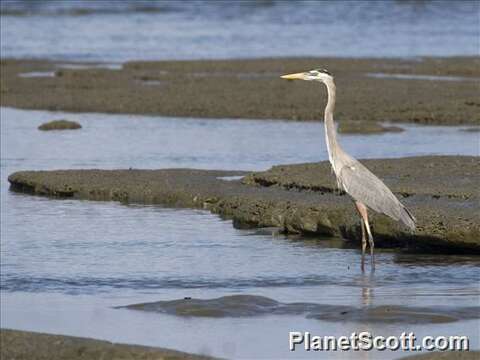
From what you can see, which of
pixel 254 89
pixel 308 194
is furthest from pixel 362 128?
pixel 308 194

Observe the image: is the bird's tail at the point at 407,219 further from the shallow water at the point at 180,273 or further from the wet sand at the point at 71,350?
the wet sand at the point at 71,350

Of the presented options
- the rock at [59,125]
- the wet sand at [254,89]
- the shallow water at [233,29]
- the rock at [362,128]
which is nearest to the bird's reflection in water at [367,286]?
the rock at [362,128]

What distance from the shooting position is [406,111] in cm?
2428

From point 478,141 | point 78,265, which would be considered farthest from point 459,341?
point 478,141

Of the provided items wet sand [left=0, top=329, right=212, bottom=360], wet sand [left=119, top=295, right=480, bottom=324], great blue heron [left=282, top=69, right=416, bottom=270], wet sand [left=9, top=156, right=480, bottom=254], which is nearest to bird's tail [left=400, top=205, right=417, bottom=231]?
great blue heron [left=282, top=69, right=416, bottom=270]

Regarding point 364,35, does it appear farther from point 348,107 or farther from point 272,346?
point 272,346

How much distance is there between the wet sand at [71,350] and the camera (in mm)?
8453

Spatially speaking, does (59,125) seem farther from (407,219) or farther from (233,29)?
(233,29)

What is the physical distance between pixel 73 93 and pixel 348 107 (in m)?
6.75

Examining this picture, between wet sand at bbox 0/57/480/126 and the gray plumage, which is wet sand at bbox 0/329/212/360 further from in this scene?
wet sand at bbox 0/57/480/126

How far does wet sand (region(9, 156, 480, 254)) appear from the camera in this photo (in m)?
12.9

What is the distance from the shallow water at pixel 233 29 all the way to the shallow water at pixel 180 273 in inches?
788

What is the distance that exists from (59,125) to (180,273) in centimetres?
1140

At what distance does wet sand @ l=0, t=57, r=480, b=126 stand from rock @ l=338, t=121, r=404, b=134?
0.11 metres
